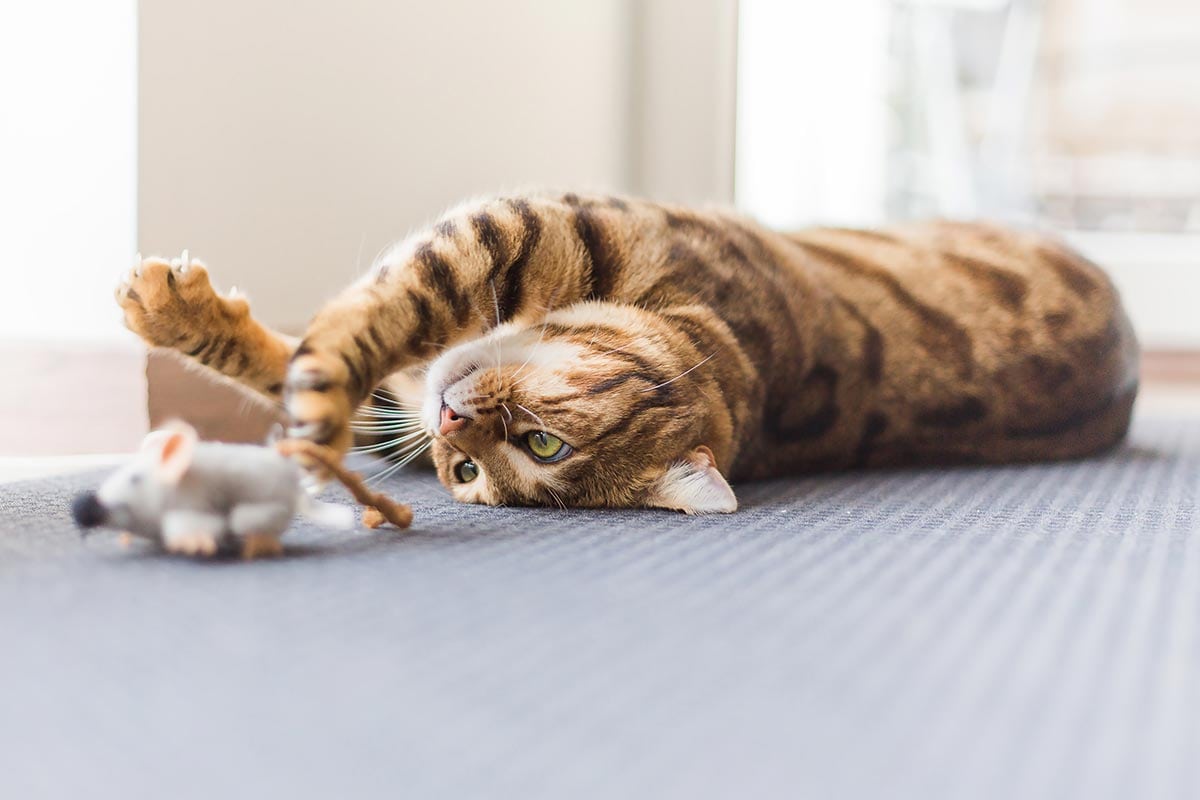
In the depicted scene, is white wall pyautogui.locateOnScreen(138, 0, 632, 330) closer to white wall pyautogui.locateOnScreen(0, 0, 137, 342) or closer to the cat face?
white wall pyautogui.locateOnScreen(0, 0, 137, 342)

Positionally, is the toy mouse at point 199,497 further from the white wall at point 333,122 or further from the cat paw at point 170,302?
the white wall at point 333,122

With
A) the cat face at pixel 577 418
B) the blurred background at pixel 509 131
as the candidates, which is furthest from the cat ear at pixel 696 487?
the blurred background at pixel 509 131

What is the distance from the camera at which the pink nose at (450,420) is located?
1265 millimetres

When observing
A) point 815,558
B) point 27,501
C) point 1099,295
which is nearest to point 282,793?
point 815,558

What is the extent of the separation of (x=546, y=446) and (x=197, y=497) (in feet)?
1.41

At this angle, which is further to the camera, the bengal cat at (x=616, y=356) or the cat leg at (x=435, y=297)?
the bengal cat at (x=616, y=356)

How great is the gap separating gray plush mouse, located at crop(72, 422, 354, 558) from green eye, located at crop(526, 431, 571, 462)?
1.14 feet

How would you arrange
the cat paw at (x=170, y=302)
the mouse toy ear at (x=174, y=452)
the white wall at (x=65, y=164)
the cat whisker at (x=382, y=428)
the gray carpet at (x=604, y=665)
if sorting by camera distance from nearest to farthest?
the gray carpet at (x=604, y=665) → the mouse toy ear at (x=174, y=452) → the cat paw at (x=170, y=302) → the cat whisker at (x=382, y=428) → the white wall at (x=65, y=164)

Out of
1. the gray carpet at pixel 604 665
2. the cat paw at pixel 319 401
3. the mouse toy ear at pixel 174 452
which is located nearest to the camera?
the gray carpet at pixel 604 665

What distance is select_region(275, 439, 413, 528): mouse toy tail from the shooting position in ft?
3.23

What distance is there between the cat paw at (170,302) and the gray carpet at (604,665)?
227 millimetres

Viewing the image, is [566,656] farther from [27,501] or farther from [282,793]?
[27,501]

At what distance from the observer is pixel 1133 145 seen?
337 centimetres

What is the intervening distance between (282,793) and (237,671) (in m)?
0.17
